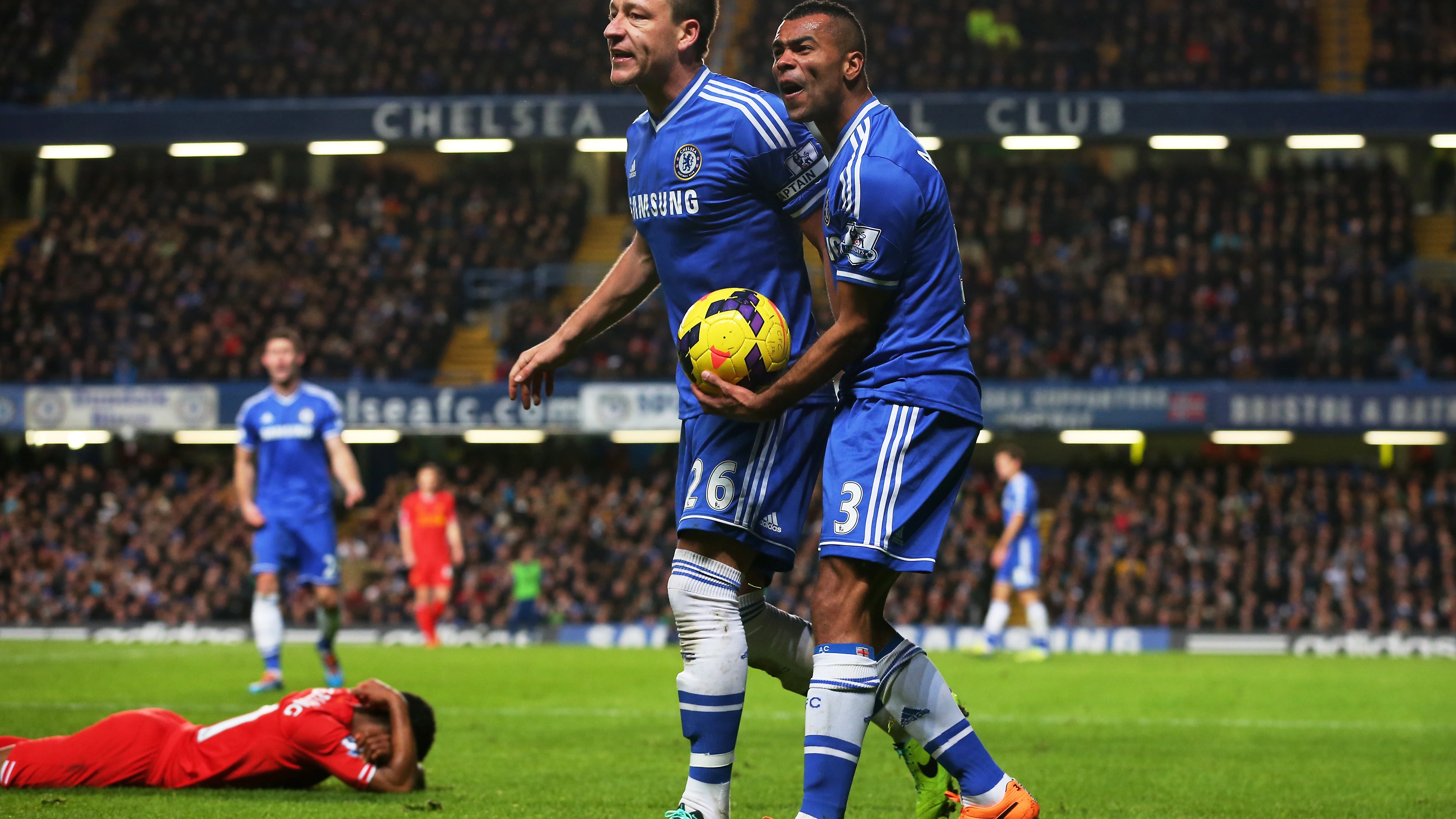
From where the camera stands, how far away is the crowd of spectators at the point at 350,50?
97.9ft

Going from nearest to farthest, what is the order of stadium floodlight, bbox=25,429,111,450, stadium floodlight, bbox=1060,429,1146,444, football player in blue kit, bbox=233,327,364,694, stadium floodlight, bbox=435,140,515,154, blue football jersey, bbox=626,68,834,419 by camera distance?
blue football jersey, bbox=626,68,834,419
football player in blue kit, bbox=233,327,364,694
stadium floodlight, bbox=1060,429,1146,444
stadium floodlight, bbox=435,140,515,154
stadium floodlight, bbox=25,429,111,450

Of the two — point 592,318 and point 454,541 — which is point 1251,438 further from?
point 592,318

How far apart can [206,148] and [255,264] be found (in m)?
2.49

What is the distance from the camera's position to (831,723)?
4.29 metres

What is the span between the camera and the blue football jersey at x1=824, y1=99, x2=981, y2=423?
435 centimetres

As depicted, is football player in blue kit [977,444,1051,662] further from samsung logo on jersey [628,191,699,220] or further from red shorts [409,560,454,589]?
samsung logo on jersey [628,191,699,220]

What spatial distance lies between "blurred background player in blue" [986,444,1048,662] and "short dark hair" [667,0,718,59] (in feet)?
39.4

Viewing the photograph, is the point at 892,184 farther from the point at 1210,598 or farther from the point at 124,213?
the point at 124,213

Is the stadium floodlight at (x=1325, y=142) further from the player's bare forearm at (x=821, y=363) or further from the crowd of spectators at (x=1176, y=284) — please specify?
the player's bare forearm at (x=821, y=363)

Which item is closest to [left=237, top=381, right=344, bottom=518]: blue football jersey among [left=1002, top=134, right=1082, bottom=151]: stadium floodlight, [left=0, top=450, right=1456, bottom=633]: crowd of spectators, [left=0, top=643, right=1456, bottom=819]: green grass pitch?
[left=0, top=643, right=1456, bottom=819]: green grass pitch

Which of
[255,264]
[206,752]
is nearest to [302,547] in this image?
[206,752]

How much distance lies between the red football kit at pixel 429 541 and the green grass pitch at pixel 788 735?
9.92 feet

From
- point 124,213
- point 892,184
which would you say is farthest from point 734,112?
point 124,213

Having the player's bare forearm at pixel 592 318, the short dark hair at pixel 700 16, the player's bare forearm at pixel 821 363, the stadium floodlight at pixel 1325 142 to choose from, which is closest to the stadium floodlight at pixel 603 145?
the stadium floodlight at pixel 1325 142
